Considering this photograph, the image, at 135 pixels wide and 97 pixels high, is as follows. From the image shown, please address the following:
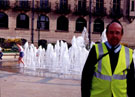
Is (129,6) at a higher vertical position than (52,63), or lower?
higher

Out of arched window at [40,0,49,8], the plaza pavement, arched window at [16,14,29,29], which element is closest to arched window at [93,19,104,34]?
arched window at [40,0,49,8]

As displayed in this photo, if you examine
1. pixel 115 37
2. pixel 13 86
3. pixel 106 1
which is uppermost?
pixel 106 1

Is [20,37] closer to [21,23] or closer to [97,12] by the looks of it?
[21,23]

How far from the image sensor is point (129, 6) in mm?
38781

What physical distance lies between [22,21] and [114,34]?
33.5 m

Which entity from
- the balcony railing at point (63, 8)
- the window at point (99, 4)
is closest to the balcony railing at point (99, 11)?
the window at point (99, 4)

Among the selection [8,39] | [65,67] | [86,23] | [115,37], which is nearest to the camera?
[115,37]

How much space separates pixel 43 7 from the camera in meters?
36.0

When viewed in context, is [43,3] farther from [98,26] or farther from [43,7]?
[98,26]

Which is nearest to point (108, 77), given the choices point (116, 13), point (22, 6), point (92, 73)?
point (92, 73)

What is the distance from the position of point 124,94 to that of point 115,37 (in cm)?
66

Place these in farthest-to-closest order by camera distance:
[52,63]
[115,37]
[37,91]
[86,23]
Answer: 1. [86,23]
2. [52,63]
3. [37,91]
4. [115,37]

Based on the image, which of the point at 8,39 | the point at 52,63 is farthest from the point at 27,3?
the point at 52,63

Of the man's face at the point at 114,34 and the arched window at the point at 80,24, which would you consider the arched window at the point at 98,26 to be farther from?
the man's face at the point at 114,34
